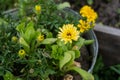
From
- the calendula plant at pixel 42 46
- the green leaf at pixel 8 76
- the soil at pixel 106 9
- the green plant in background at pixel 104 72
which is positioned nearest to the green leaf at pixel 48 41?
the calendula plant at pixel 42 46

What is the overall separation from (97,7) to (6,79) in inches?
39.4

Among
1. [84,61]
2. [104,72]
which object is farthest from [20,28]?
[104,72]

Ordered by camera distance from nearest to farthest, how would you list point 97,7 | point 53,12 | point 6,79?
point 6,79 → point 53,12 → point 97,7

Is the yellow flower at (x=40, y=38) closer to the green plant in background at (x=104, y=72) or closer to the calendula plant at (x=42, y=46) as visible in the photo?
the calendula plant at (x=42, y=46)

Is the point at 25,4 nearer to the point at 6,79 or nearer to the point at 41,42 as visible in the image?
the point at 41,42

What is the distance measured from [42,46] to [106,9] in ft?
2.53

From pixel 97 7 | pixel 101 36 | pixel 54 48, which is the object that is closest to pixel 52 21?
pixel 54 48

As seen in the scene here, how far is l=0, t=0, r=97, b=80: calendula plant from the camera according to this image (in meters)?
1.22

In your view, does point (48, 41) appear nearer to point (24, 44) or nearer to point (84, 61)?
point (24, 44)

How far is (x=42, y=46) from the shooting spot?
Answer: 1374 millimetres

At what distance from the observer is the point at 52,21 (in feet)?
4.58

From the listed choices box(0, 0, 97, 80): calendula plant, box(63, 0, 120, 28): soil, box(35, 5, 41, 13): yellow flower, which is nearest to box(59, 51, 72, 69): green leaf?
box(0, 0, 97, 80): calendula plant

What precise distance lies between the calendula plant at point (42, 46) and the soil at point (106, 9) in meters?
0.52

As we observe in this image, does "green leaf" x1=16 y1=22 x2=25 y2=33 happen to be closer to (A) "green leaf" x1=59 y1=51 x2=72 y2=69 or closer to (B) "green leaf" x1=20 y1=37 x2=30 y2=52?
(B) "green leaf" x1=20 y1=37 x2=30 y2=52
